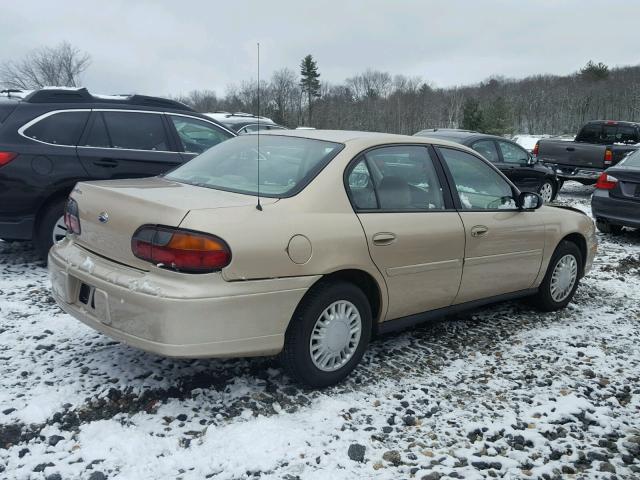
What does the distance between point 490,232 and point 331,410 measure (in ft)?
6.23

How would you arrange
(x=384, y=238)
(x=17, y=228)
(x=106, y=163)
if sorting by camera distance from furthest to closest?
(x=106, y=163) → (x=17, y=228) → (x=384, y=238)

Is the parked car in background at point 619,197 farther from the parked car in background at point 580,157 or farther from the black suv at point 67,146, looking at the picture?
the black suv at point 67,146

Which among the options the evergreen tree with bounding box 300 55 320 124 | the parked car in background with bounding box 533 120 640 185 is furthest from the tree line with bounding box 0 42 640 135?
the parked car in background with bounding box 533 120 640 185

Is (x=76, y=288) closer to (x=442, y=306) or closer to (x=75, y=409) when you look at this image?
(x=75, y=409)

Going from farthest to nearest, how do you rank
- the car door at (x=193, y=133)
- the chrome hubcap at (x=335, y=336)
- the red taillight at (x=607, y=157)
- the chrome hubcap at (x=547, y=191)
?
the red taillight at (x=607, y=157), the chrome hubcap at (x=547, y=191), the car door at (x=193, y=133), the chrome hubcap at (x=335, y=336)

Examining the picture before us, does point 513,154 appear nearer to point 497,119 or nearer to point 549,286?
point 549,286

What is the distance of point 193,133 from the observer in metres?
6.57

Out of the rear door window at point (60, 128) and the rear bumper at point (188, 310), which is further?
the rear door window at point (60, 128)

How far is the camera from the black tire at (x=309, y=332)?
3207 millimetres

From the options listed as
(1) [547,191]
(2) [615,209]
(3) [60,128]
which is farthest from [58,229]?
(1) [547,191]

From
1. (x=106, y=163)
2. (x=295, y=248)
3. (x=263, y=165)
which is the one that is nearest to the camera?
(x=295, y=248)

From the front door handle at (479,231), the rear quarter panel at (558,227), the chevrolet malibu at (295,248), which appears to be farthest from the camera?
the rear quarter panel at (558,227)

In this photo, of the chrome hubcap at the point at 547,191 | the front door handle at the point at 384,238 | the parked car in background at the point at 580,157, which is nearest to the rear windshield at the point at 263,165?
the front door handle at the point at 384,238

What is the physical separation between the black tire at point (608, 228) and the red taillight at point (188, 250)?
24.9 ft
